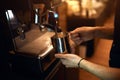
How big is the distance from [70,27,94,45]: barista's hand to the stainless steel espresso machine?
0.14 metres

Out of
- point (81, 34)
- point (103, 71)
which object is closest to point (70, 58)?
point (103, 71)

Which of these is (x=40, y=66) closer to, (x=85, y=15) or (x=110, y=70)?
(x=110, y=70)

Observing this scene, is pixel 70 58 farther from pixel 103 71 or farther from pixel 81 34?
pixel 81 34

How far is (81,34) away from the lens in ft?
4.31

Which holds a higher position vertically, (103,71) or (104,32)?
(104,32)

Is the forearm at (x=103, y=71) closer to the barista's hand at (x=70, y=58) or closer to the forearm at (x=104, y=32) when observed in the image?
the barista's hand at (x=70, y=58)

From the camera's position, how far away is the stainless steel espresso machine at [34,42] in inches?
43.9

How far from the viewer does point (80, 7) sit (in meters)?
2.82

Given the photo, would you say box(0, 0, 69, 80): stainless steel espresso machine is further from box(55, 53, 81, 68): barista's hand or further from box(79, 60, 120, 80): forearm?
box(79, 60, 120, 80): forearm

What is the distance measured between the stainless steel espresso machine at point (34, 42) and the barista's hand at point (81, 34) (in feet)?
0.46

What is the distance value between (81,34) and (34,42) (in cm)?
35

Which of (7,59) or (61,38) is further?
(7,59)

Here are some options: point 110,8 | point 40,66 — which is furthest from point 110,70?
point 110,8

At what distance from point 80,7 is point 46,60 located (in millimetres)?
1818
